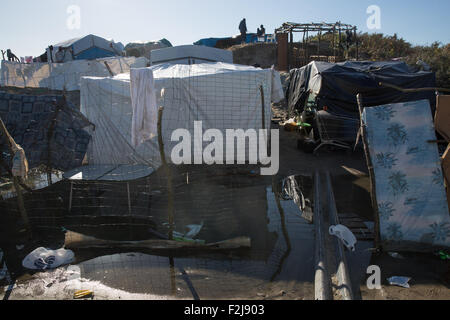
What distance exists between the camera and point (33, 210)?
5.67 m

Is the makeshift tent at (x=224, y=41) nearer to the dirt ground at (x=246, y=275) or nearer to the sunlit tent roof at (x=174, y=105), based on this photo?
the sunlit tent roof at (x=174, y=105)

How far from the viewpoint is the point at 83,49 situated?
20.3m

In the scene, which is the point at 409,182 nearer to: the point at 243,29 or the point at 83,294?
the point at 83,294

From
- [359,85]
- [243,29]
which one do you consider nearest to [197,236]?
[359,85]

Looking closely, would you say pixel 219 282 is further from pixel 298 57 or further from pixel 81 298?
pixel 298 57

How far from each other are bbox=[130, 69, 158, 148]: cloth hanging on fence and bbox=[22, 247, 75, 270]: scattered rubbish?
8.23ft

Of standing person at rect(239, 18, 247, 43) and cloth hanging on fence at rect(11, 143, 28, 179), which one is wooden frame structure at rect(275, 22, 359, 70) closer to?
standing person at rect(239, 18, 247, 43)

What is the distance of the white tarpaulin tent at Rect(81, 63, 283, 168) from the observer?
788 cm

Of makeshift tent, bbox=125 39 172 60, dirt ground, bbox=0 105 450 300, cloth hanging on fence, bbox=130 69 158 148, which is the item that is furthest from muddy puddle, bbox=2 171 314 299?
makeshift tent, bbox=125 39 172 60

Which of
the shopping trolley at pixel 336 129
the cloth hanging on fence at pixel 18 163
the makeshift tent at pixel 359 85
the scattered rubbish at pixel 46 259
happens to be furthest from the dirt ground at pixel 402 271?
the makeshift tent at pixel 359 85

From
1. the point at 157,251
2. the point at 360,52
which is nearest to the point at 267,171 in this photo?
the point at 157,251

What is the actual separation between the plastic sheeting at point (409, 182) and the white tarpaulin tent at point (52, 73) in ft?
45.0

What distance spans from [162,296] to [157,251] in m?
0.99

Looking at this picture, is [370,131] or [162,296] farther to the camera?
[370,131]
